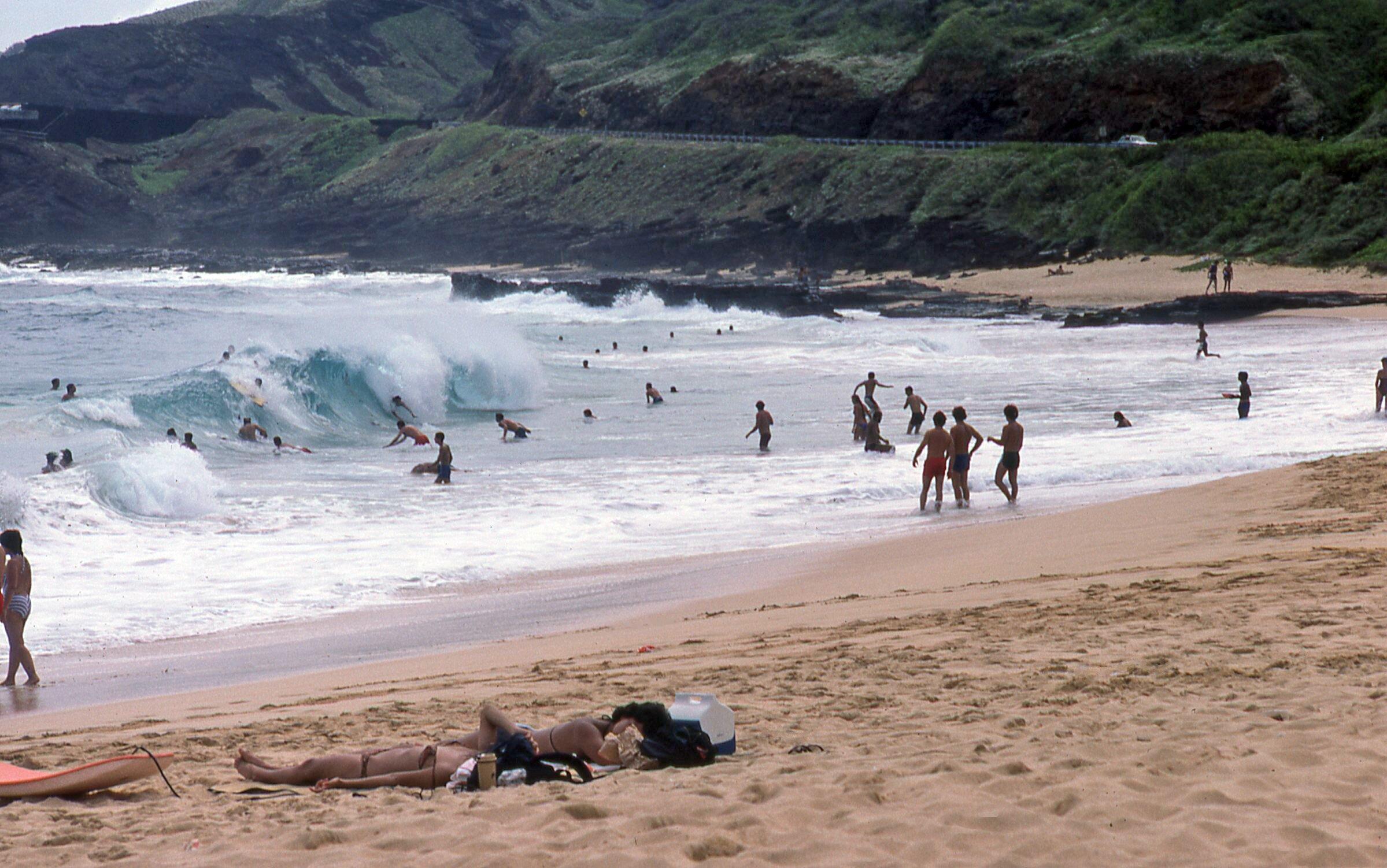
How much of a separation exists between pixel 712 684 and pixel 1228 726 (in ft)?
8.27

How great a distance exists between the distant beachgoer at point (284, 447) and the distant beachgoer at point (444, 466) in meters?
4.27

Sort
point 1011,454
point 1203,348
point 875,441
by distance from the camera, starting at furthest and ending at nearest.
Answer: point 1203,348 → point 875,441 → point 1011,454

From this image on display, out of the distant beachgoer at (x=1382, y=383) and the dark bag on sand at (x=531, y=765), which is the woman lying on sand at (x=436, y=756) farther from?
the distant beachgoer at (x=1382, y=383)

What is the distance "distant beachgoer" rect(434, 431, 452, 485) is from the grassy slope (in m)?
51.5

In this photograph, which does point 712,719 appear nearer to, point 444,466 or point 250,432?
point 444,466

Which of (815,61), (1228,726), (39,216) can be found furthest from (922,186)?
(39,216)

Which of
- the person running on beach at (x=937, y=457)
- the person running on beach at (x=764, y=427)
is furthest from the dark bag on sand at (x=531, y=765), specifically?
the person running on beach at (x=764, y=427)

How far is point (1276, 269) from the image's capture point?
134 feet

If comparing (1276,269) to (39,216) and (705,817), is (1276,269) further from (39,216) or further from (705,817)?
(39,216)

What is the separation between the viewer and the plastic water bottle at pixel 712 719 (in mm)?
5059

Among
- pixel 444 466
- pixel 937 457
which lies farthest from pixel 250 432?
pixel 937 457

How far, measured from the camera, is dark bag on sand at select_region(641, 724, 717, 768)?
496 centimetres

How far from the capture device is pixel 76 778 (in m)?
4.95

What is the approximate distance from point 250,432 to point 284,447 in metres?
0.57
